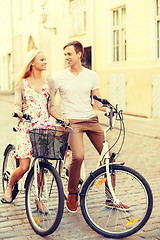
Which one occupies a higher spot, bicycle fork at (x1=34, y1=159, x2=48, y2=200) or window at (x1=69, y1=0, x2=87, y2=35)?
window at (x1=69, y1=0, x2=87, y2=35)

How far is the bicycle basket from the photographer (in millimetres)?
3320

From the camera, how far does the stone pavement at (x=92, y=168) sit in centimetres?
351

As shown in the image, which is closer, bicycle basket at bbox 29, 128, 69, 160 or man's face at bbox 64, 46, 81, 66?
bicycle basket at bbox 29, 128, 69, 160

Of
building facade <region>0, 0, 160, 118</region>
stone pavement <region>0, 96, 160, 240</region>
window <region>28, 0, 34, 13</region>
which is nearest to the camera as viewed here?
stone pavement <region>0, 96, 160, 240</region>

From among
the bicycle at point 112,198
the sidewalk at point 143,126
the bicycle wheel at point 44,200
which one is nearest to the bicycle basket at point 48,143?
the bicycle wheel at point 44,200

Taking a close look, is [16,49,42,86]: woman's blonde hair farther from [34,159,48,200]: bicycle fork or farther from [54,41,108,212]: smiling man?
[34,159,48,200]: bicycle fork

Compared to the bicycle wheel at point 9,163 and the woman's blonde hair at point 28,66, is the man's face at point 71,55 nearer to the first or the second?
the woman's blonde hair at point 28,66

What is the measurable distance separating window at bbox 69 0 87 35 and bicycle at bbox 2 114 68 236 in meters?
14.5

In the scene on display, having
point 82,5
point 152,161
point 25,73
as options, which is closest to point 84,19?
point 82,5

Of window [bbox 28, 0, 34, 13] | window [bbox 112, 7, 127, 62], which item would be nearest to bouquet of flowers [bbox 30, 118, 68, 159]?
window [bbox 112, 7, 127, 62]

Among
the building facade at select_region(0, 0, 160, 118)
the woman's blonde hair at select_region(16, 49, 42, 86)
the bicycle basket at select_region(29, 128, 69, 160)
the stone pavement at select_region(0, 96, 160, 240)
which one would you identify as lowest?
the stone pavement at select_region(0, 96, 160, 240)

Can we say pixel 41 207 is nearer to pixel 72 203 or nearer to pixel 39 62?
pixel 72 203

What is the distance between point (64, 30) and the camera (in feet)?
62.7

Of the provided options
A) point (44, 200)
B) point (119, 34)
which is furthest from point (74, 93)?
point (119, 34)
